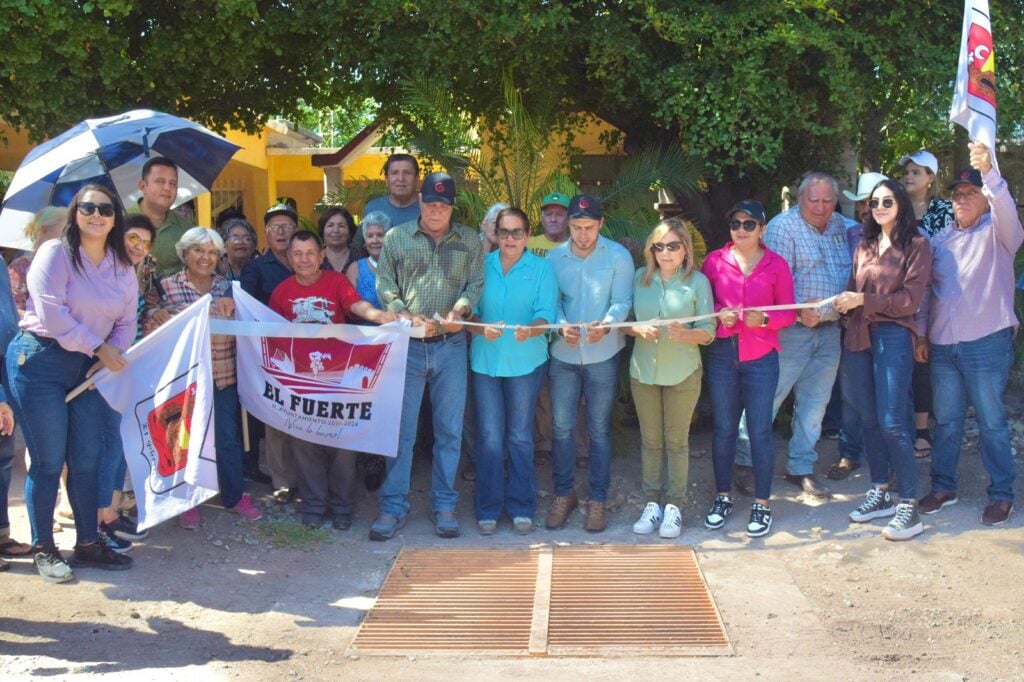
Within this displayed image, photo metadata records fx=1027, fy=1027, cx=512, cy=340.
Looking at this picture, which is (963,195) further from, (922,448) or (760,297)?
(922,448)

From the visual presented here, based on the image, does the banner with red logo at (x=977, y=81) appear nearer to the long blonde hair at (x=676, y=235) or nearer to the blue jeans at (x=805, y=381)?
the blue jeans at (x=805, y=381)

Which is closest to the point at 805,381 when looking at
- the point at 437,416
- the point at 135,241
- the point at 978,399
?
the point at 978,399

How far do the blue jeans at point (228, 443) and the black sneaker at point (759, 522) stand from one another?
3.25m

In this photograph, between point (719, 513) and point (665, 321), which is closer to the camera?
point (665, 321)

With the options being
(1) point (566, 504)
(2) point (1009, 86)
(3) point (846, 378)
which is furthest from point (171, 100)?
(2) point (1009, 86)

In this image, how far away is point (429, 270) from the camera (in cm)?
632

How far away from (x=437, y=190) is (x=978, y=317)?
10.9ft

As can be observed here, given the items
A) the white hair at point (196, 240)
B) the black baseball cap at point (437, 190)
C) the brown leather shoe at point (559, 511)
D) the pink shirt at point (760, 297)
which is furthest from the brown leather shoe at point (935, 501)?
the white hair at point (196, 240)

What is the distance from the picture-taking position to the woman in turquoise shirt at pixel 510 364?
6336 mm

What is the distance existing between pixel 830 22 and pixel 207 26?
4.75 m

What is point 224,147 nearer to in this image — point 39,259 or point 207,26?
point 207,26

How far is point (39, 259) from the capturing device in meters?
5.23

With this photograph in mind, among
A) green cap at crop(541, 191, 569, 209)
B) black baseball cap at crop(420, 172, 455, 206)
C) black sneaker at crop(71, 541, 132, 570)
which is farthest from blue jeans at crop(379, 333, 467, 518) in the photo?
black sneaker at crop(71, 541, 132, 570)

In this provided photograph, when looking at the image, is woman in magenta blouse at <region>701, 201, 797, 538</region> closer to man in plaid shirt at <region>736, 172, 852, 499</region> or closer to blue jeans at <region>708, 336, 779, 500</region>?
blue jeans at <region>708, 336, 779, 500</region>
